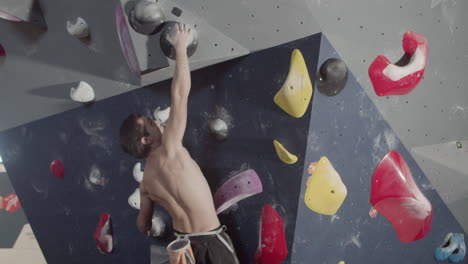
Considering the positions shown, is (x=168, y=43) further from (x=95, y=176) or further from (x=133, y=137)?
(x=95, y=176)

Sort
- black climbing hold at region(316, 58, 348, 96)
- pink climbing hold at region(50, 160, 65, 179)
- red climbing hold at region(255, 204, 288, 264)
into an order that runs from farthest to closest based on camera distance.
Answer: pink climbing hold at region(50, 160, 65, 179), red climbing hold at region(255, 204, 288, 264), black climbing hold at region(316, 58, 348, 96)

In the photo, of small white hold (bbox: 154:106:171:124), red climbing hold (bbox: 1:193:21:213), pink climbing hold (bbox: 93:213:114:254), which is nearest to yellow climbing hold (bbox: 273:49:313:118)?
small white hold (bbox: 154:106:171:124)

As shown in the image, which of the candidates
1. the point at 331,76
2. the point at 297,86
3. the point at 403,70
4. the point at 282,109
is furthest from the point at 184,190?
the point at 403,70

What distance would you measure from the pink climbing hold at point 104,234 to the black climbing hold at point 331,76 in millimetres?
1602

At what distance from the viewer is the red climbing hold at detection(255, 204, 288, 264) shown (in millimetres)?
2193

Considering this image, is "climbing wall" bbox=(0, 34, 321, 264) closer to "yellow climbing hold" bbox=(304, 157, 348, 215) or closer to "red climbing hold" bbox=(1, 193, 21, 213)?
"yellow climbing hold" bbox=(304, 157, 348, 215)

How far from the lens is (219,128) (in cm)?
225

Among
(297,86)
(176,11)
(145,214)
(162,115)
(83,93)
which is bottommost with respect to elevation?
(145,214)

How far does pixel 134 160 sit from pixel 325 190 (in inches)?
43.1

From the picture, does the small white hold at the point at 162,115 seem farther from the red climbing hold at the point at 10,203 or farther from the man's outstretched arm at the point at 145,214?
the red climbing hold at the point at 10,203

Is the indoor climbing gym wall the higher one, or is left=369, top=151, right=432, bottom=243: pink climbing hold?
the indoor climbing gym wall

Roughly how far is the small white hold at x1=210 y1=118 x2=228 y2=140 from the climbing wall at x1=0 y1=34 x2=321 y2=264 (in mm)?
29

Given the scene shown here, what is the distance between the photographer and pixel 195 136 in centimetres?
240

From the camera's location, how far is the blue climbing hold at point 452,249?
2537 millimetres
